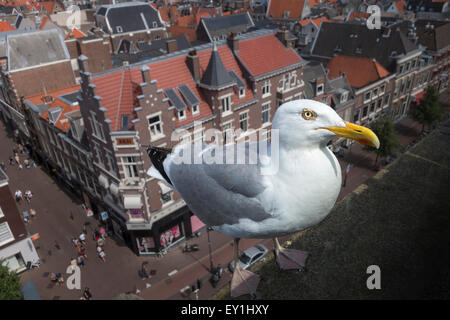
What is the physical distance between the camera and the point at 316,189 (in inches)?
184

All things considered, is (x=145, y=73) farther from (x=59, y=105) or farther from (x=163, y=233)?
(x=59, y=105)

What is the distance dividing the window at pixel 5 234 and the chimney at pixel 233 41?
78.4 feet

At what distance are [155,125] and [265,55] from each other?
1393 centimetres

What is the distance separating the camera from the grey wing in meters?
5.36

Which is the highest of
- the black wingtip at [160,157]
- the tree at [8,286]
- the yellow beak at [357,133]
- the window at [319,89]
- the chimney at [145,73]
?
the yellow beak at [357,133]

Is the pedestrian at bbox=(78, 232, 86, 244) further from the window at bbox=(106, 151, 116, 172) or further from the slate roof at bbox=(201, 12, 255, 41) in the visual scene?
the slate roof at bbox=(201, 12, 255, 41)

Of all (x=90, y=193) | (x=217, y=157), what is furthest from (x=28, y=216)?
(x=217, y=157)

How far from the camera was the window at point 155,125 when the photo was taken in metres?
22.1

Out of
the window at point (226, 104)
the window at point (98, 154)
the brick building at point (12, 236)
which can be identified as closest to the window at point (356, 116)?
the window at point (226, 104)

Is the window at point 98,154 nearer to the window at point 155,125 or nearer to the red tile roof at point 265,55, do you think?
the window at point 155,125

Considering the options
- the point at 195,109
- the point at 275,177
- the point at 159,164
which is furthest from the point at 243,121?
the point at 275,177

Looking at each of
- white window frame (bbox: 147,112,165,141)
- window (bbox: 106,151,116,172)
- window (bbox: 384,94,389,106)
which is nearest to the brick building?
window (bbox: 106,151,116,172)
